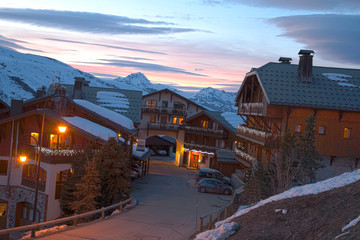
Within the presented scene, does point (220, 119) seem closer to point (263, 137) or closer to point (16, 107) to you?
point (263, 137)

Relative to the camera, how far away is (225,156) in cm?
5031

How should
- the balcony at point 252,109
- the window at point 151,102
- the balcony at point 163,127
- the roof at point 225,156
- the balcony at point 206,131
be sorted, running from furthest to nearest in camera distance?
the window at point 151,102
the balcony at point 163,127
the balcony at point 206,131
the roof at point 225,156
the balcony at point 252,109

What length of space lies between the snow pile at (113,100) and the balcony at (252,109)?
1961 centimetres

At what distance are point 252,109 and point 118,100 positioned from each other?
83.4 feet

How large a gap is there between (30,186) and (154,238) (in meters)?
15.5

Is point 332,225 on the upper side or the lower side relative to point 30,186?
upper

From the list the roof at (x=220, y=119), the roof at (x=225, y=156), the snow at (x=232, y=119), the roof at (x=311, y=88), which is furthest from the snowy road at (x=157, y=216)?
the snow at (x=232, y=119)

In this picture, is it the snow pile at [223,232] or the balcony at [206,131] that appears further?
the balcony at [206,131]

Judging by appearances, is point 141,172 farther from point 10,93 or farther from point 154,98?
point 10,93

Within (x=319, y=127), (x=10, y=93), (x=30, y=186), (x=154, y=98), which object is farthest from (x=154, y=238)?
(x=10, y=93)

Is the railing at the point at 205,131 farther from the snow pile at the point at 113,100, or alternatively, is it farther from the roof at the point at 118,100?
the snow pile at the point at 113,100

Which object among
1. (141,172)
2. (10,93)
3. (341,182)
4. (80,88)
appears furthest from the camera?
(10,93)

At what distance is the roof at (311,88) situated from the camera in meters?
29.8

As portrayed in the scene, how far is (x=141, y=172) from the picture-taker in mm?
44938
